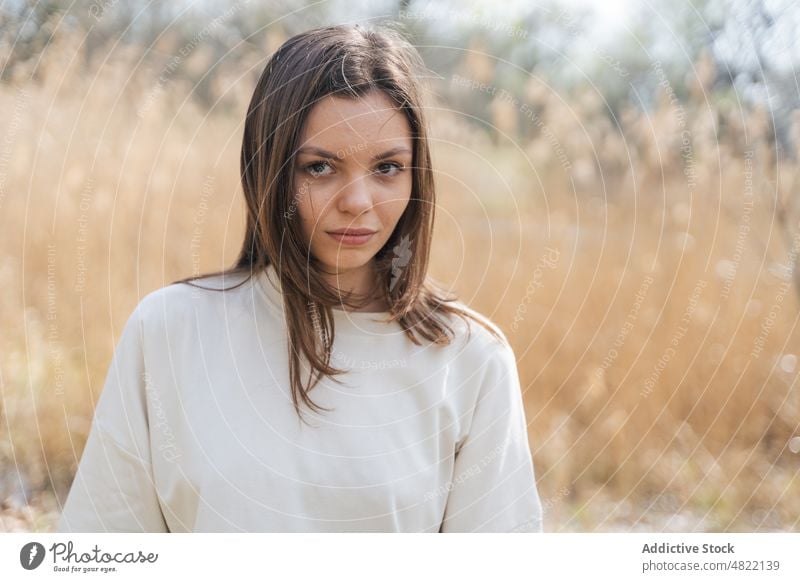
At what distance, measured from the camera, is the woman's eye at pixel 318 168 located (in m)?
1.20

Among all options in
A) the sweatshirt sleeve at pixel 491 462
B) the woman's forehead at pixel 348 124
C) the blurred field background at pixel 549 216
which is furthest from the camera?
the blurred field background at pixel 549 216

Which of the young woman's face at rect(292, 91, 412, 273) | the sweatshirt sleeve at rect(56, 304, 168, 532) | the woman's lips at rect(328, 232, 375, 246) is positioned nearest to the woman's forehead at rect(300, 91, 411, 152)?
the young woman's face at rect(292, 91, 412, 273)

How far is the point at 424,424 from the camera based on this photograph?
1.30 meters

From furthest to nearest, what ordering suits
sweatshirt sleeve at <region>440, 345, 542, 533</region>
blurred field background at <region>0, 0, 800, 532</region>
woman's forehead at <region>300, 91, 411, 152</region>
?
blurred field background at <region>0, 0, 800, 532</region> → sweatshirt sleeve at <region>440, 345, 542, 533</region> → woman's forehead at <region>300, 91, 411, 152</region>

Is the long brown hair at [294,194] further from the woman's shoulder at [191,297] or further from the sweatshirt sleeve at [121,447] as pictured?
the sweatshirt sleeve at [121,447]

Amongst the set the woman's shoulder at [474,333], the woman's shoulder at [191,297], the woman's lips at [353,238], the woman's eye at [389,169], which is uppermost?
the woman's eye at [389,169]

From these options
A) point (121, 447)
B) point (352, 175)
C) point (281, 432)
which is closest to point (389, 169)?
point (352, 175)

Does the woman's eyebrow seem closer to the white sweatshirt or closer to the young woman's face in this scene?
the young woman's face

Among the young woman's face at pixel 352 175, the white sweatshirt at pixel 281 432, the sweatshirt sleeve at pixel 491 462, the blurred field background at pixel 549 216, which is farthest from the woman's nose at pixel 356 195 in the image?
the blurred field background at pixel 549 216

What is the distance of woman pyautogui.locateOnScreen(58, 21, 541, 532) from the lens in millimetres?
1197

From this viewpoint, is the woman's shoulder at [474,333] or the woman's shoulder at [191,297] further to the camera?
the woman's shoulder at [474,333]

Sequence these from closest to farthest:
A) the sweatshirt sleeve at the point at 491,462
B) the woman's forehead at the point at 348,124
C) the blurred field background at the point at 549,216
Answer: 1. the woman's forehead at the point at 348,124
2. the sweatshirt sleeve at the point at 491,462
3. the blurred field background at the point at 549,216

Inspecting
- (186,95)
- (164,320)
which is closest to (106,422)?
(164,320)

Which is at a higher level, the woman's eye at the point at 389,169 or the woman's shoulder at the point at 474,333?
the woman's eye at the point at 389,169
